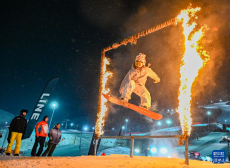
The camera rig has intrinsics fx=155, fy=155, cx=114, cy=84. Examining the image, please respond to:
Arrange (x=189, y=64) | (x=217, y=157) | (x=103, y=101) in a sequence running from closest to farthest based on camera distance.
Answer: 1. (x=217, y=157)
2. (x=189, y=64)
3. (x=103, y=101)

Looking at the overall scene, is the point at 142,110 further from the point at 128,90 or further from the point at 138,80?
the point at 138,80

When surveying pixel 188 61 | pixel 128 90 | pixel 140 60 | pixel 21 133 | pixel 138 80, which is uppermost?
pixel 140 60

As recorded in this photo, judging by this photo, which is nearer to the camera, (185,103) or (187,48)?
(185,103)

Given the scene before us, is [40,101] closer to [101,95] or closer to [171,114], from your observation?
[101,95]

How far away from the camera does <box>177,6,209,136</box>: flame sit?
535 cm

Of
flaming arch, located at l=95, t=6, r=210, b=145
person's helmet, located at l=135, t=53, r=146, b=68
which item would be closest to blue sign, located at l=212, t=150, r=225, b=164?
flaming arch, located at l=95, t=6, r=210, b=145

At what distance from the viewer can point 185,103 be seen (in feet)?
17.6

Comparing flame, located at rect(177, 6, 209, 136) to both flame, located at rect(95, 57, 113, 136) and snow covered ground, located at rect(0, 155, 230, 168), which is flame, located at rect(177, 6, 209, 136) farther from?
flame, located at rect(95, 57, 113, 136)

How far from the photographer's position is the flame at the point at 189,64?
211 inches

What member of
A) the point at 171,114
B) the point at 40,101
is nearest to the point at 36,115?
the point at 40,101

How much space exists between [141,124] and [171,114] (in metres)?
Result: 12.2

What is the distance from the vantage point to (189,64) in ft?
18.7

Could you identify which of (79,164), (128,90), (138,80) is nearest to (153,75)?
(138,80)

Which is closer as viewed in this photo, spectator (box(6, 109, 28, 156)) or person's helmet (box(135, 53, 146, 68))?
spectator (box(6, 109, 28, 156))
